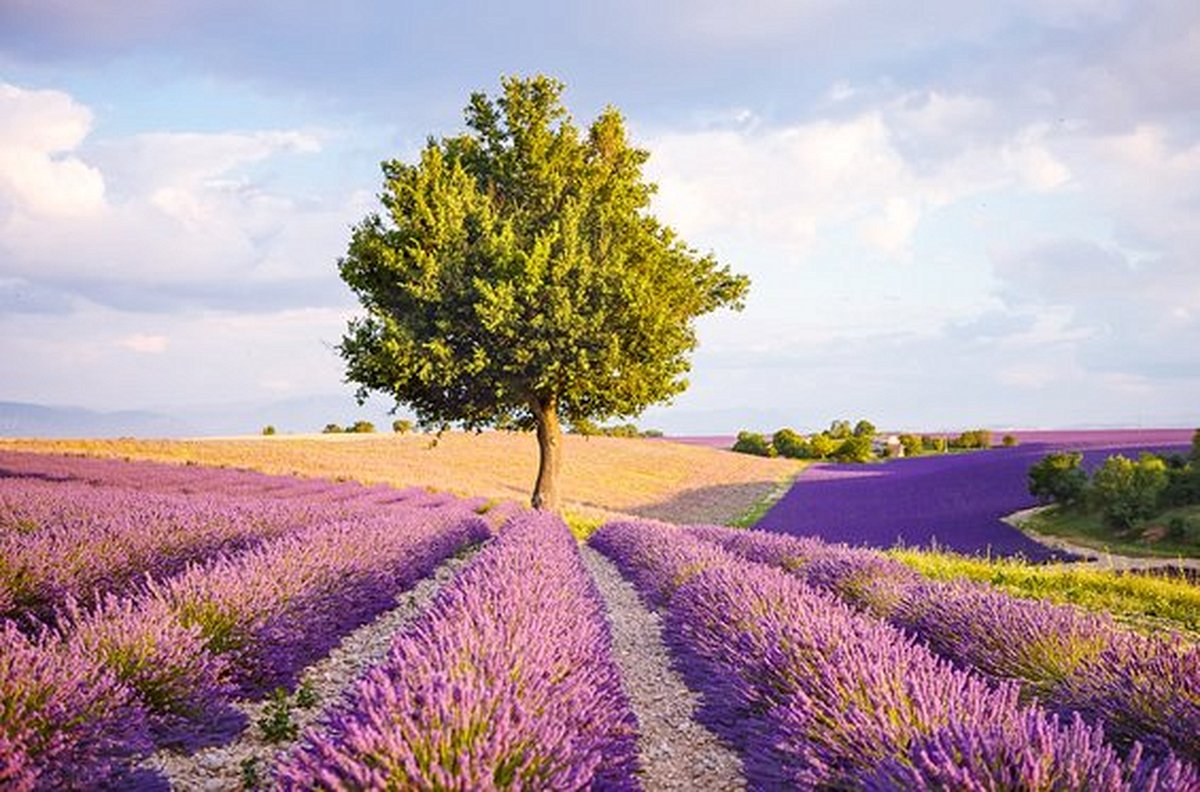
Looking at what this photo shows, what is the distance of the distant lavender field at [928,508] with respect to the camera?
18375 mm

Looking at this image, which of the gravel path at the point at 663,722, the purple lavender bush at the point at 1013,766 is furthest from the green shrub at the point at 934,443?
the purple lavender bush at the point at 1013,766

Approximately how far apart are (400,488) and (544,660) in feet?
57.2

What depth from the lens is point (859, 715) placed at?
327 centimetres

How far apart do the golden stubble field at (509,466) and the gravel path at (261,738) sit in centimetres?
1356

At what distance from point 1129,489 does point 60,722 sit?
66.1 feet

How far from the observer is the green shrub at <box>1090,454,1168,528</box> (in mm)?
18234

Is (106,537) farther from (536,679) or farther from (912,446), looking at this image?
(912,446)

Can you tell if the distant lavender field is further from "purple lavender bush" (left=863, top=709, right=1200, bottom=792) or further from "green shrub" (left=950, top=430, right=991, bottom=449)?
"green shrub" (left=950, top=430, right=991, bottom=449)

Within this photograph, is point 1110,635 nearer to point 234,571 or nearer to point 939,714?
point 939,714

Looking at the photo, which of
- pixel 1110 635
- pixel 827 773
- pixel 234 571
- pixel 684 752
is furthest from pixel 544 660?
pixel 1110 635

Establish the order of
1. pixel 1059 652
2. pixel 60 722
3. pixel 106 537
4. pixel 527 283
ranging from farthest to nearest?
pixel 527 283 < pixel 106 537 < pixel 1059 652 < pixel 60 722

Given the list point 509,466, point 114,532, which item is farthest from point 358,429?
point 114,532

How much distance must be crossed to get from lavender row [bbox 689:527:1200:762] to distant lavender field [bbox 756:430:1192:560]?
9.36m

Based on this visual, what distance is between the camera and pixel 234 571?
19.9 feet
